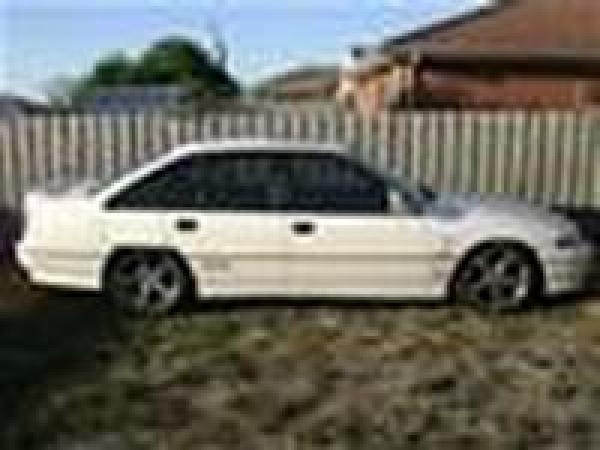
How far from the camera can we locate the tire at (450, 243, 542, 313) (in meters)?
9.56

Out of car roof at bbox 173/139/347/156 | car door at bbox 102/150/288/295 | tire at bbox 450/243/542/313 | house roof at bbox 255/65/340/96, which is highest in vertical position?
house roof at bbox 255/65/340/96

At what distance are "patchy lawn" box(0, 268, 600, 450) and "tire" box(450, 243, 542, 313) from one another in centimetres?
15

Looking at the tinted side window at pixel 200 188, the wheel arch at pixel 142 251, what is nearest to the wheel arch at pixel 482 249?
the tinted side window at pixel 200 188

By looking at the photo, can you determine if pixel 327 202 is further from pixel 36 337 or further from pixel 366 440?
pixel 366 440

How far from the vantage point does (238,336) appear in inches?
346

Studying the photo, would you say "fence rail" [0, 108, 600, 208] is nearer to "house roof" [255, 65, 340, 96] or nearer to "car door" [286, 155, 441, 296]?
"car door" [286, 155, 441, 296]

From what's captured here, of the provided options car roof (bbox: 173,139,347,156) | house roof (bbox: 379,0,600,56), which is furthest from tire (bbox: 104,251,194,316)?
house roof (bbox: 379,0,600,56)

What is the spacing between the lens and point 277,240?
370 inches

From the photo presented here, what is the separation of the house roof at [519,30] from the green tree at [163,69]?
34600 millimetres

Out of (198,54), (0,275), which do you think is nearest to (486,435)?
(0,275)

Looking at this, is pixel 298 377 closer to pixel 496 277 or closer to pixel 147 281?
pixel 147 281

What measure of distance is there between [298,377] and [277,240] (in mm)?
1973

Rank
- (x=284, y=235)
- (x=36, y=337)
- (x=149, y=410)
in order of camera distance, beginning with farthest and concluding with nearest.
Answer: (x=284, y=235), (x=36, y=337), (x=149, y=410)

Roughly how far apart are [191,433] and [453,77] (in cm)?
1360
